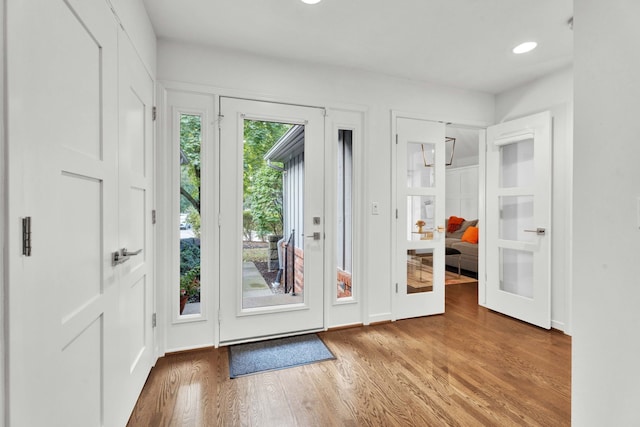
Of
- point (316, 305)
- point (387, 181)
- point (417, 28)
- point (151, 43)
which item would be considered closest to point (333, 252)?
point (316, 305)

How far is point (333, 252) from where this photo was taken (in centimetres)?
298

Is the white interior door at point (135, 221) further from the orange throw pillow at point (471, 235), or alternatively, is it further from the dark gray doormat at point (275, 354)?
the orange throw pillow at point (471, 235)

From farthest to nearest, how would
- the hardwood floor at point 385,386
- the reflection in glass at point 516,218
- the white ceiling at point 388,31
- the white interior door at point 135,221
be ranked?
the reflection in glass at point 516,218, the white ceiling at point 388,31, the hardwood floor at point 385,386, the white interior door at point 135,221

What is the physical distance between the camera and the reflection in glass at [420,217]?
334 cm

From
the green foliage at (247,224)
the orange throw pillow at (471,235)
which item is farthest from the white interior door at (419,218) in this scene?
the orange throw pillow at (471,235)

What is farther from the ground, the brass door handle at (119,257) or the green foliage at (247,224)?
the green foliage at (247,224)

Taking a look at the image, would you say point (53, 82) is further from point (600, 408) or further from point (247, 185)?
point (600, 408)

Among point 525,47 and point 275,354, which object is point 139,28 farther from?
→ point 525,47

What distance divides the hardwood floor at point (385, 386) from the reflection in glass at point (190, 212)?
48 centimetres

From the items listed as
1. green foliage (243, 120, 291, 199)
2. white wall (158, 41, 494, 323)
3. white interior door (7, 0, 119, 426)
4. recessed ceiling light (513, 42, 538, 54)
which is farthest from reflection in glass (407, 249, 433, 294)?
white interior door (7, 0, 119, 426)

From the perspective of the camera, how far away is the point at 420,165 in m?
3.39

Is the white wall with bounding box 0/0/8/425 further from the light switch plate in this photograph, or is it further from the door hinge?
the light switch plate

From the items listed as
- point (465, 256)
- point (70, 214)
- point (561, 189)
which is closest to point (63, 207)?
point (70, 214)

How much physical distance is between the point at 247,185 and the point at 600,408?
2510 millimetres
